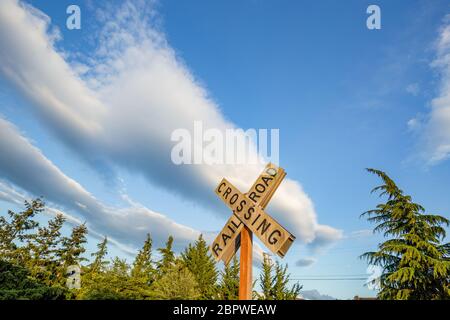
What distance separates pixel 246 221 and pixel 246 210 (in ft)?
0.46

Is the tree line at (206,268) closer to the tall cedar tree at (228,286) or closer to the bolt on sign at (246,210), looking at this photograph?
the tall cedar tree at (228,286)

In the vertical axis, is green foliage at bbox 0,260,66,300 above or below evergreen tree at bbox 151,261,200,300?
below

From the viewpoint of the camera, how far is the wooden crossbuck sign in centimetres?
347

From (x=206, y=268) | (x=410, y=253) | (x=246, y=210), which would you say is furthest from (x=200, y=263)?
(x=246, y=210)

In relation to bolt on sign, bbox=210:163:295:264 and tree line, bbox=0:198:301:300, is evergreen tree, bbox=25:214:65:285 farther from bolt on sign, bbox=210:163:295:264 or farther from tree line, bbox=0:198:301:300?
bolt on sign, bbox=210:163:295:264

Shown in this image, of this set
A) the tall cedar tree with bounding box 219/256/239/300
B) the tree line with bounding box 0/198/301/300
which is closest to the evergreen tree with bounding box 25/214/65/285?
the tree line with bounding box 0/198/301/300

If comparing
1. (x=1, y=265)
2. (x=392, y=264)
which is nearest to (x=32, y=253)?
(x=1, y=265)

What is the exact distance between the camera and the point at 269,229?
3.35 meters

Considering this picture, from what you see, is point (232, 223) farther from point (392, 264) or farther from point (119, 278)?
point (119, 278)

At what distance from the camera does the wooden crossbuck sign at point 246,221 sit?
347 cm

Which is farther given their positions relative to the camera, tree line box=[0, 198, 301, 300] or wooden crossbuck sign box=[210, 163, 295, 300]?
tree line box=[0, 198, 301, 300]

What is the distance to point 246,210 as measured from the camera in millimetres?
3705

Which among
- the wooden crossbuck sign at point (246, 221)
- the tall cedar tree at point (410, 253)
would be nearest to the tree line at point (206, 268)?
the tall cedar tree at point (410, 253)
